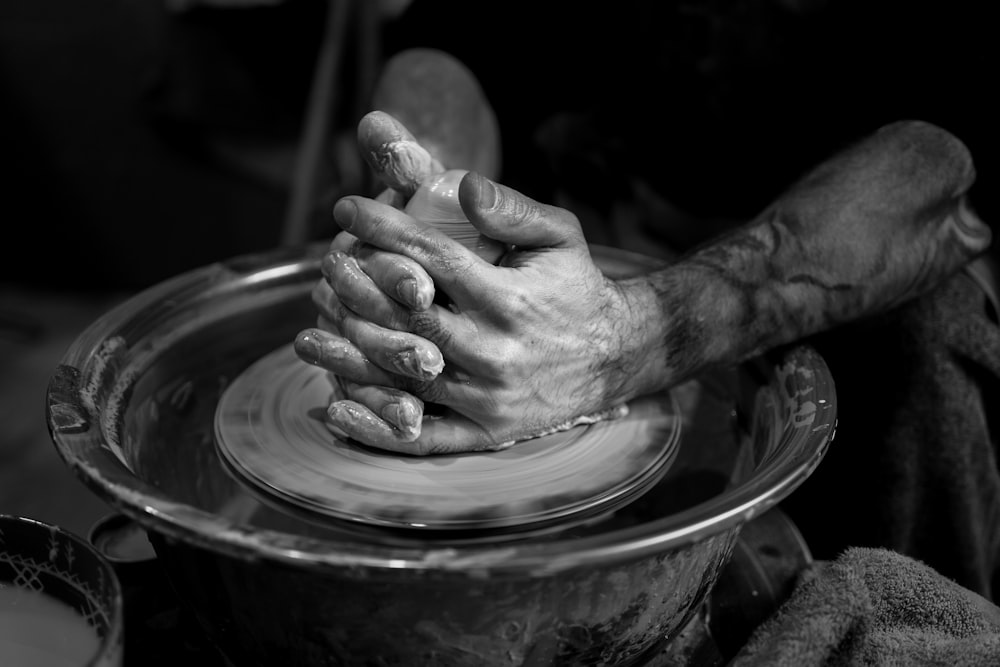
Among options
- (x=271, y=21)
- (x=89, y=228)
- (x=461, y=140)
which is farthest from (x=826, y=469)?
(x=89, y=228)

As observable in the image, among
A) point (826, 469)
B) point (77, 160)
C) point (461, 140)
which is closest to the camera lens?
point (826, 469)

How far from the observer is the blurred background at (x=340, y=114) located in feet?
4.81

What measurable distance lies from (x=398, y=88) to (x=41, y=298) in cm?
220

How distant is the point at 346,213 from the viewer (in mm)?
913

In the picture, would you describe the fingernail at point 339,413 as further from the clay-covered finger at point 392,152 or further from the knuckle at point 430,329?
the clay-covered finger at point 392,152

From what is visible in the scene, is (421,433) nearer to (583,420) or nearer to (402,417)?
(402,417)

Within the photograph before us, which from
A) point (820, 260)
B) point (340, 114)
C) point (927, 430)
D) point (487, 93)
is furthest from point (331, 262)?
point (340, 114)

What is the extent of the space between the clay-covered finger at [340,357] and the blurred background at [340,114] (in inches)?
33.1

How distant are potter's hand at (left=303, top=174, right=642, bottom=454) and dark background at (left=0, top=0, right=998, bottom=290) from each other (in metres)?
0.67

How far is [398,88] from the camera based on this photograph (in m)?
1.60

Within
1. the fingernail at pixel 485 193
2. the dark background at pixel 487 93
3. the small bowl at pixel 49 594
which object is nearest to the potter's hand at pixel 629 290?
the fingernail at pixel 485 193

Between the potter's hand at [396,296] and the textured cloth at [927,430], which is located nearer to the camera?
the potter's hand at [396,296]

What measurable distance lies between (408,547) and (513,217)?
0.32m

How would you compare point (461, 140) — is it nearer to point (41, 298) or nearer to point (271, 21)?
point (271, 21)
